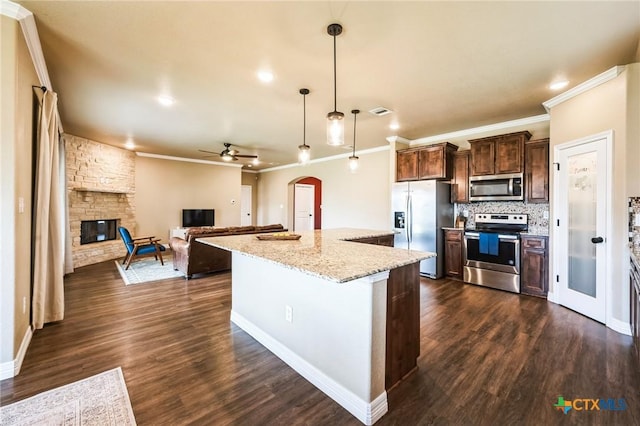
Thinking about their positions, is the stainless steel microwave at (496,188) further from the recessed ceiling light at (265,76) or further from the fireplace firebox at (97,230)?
the fireplace firebox at (97,230)

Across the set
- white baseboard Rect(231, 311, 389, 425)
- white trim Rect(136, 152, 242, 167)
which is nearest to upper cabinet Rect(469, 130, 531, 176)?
white baseboard Rect(231, 311, 389, 425)

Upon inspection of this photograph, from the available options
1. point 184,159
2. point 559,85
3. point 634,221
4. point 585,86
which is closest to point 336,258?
point 634,221

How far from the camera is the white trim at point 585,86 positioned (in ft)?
9.30

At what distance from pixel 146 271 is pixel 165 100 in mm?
3287

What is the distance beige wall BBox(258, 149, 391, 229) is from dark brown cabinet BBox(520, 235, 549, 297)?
2.60 meters

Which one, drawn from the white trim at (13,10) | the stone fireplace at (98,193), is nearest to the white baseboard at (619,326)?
the white trim at (13,10)

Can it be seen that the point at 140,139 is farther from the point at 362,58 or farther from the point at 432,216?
the point at 432,216

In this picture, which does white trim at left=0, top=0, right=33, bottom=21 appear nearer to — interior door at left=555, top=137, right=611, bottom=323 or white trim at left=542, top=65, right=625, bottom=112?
white trim at left=542, top=65, right=625, bottom=112

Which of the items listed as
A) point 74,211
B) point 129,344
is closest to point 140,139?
point 74,211

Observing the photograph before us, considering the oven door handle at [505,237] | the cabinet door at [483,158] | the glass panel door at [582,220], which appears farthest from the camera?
the cabinet door at [483,158]

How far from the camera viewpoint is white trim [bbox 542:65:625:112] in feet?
9.30

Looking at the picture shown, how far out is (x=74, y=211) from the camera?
228 inches

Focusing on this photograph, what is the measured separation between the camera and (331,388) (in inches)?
74.8

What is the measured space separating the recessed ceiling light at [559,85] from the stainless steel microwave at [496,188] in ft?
4.39
